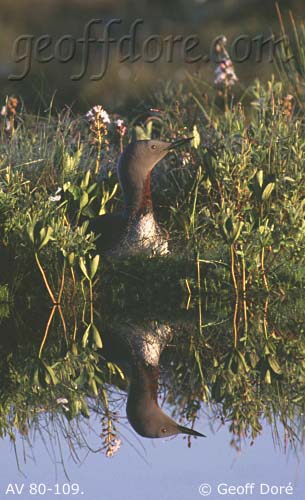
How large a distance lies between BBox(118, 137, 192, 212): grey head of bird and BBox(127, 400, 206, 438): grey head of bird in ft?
9.27

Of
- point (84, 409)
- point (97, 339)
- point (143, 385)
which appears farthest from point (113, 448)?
point (97, 339)

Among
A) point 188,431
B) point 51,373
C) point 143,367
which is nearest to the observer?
point 188,431

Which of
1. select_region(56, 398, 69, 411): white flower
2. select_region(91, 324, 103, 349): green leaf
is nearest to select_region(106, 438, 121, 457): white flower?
select_region(56, 398, 69, 411): white flower

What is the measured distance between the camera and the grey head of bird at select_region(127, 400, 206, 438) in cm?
802

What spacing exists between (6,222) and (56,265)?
0.54 m

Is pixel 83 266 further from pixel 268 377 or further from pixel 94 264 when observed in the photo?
pixel 268 377

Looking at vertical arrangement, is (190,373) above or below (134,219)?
below

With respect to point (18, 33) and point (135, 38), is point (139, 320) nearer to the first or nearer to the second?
point (135, 38)

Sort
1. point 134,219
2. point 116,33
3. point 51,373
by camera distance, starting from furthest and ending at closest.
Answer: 1. point 116,33
2. point 134,219
3. point 51,373

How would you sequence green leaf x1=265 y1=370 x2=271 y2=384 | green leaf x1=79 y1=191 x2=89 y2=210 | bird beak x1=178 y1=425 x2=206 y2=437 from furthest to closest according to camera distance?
green leaf x1=79 y1=191 x2=89 y2=210, green leaf x1=265 y1=370 x2=271 y2=384, bird beak x1=178 y1=425 x2=206 y2=437

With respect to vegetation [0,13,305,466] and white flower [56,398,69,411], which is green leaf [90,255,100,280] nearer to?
vegetation [0,13,305,466]

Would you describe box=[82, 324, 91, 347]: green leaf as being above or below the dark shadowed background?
below

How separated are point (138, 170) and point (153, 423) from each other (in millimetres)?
3386

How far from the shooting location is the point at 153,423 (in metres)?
8.12
